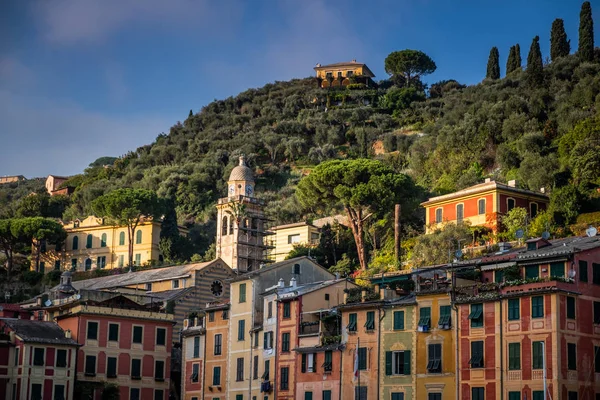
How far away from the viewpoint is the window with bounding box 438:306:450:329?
59781mm

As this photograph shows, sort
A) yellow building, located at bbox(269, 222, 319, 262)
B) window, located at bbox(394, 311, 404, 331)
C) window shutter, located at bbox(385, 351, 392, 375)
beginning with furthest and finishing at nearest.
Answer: yellow building, located at bbox(269, 222, 319, 262)
window, located at bbox(394, 311, 404, 331)
window shutter, located at bbox(385, 351, 392, 375)

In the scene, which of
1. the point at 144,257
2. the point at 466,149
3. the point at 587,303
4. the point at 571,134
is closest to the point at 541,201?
the point at 571,134

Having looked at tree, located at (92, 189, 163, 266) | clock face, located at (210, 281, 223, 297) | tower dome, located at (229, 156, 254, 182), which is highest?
tower dome, located at (229, 156, 254, 182)


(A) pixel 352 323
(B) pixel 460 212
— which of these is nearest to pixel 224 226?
(B) pixel 460 212

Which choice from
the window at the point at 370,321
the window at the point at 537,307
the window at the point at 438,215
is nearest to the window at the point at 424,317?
the window at the point at 370,321

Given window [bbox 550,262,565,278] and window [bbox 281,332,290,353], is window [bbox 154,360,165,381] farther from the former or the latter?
window [bbox 550,262,565,278]

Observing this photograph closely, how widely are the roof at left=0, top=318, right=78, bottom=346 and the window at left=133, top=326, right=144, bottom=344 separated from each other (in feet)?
16.0

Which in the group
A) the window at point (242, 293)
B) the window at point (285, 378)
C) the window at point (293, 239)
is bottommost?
the window at point (285, 378)

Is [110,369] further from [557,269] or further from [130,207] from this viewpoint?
[130,207]

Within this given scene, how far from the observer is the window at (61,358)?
240 feet

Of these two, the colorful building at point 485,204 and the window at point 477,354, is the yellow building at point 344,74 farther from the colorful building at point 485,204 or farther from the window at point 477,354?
the window at point 477,354

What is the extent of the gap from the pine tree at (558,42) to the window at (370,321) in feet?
270

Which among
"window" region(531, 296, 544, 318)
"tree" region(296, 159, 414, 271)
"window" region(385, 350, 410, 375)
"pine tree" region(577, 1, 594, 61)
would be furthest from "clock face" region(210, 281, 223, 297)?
"pine tree" region(577, 1, 594, 61)

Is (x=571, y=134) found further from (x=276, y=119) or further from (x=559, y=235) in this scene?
(x=276, y=119)
